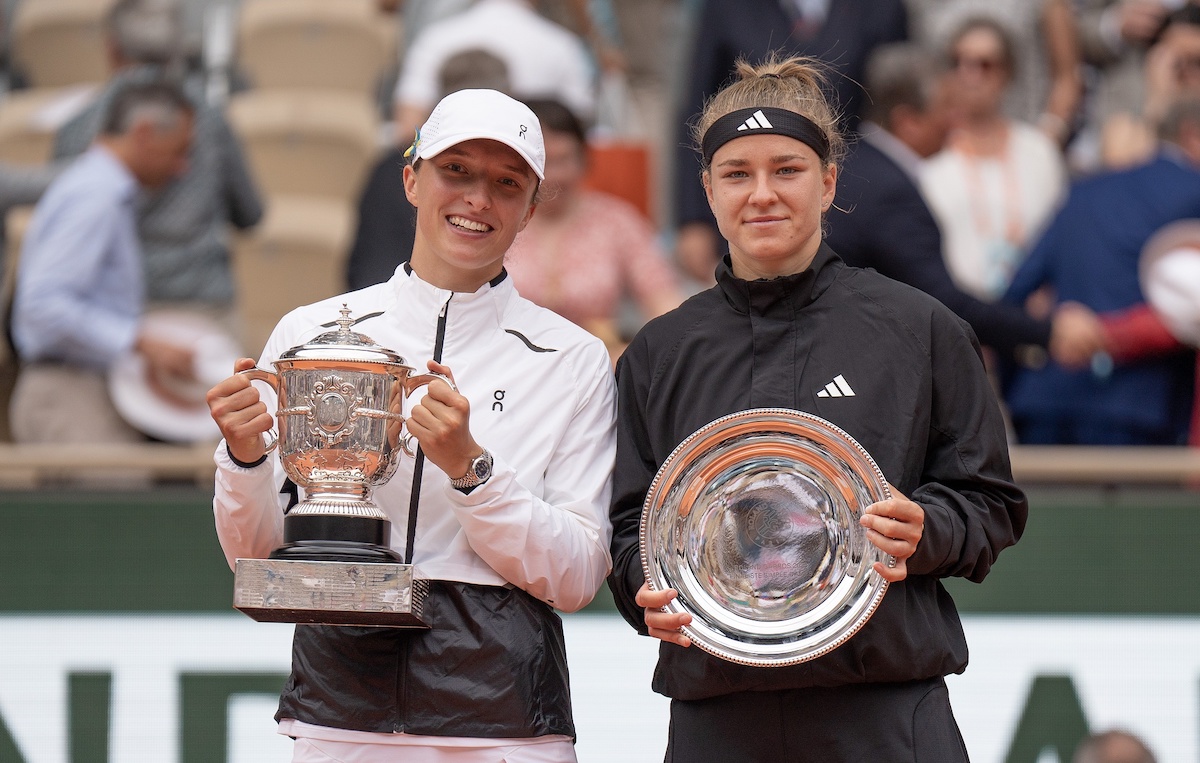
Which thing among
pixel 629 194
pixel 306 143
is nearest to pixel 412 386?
pixel 629 194

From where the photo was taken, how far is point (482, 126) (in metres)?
2.86

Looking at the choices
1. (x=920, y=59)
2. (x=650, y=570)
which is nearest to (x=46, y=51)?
(x=920, y=59)

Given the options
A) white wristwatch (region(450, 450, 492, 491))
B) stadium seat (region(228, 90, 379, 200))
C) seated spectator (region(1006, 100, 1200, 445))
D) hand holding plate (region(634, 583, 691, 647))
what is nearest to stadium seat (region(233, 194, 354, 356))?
stadium seat (region(228, 90, 379, 200))

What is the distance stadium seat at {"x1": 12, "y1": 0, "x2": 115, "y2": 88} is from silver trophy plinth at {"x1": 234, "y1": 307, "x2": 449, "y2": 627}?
5.24 meters

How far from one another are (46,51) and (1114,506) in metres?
5.13

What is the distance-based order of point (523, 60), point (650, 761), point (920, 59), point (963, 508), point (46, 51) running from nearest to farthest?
point (963, 508) → point (650, 761) → point (920, 59) → point (523, 60) → point (46, 51)

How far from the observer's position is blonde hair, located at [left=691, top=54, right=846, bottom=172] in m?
2.85

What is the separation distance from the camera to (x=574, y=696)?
15.3ft

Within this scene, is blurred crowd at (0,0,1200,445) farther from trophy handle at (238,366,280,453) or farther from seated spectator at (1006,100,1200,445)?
trophy handle at (238,366,280,453)

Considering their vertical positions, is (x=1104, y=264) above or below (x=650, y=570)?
above

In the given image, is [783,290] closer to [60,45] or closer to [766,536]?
[766,536]

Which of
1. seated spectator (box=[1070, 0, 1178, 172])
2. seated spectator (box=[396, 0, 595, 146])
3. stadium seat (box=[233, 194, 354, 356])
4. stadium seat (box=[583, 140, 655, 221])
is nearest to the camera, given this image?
seated spectator (box=[396, 0, 595, 146])

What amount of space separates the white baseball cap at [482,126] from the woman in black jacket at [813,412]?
0.96 ft

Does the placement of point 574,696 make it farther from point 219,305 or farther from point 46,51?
point 46,51
